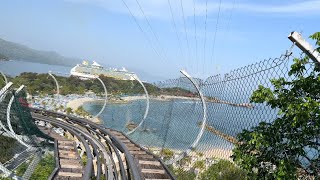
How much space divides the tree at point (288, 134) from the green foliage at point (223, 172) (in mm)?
2065

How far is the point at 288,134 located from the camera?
5582mm

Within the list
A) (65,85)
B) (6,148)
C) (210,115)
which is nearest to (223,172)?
(210,115)

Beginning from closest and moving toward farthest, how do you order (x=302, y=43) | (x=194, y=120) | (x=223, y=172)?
(x=302, y=43) < (x=223, y=172) < (x=194, y=120)

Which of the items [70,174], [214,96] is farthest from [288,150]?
[70,174]

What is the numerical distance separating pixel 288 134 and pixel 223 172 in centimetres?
321

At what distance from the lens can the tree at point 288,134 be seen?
522cm

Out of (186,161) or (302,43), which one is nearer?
(302,43)

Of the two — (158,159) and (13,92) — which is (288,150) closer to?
(158,159)

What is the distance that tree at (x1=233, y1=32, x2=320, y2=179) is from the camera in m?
5.22

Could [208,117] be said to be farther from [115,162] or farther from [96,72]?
[96,72]

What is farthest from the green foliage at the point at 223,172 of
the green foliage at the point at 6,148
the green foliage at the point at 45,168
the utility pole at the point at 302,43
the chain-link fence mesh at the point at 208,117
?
the green foliage at the point at 6,148

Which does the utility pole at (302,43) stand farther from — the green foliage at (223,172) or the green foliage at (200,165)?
the green foliage at (200,165)

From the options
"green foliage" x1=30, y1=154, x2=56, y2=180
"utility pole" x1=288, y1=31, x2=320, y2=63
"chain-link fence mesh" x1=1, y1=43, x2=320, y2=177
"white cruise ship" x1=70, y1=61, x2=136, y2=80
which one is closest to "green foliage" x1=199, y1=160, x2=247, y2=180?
"chain-link fence mesh" x1=1, y1=43, x2=320, y2=177

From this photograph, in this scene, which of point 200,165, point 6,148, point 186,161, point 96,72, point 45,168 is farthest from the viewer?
point 96,72
